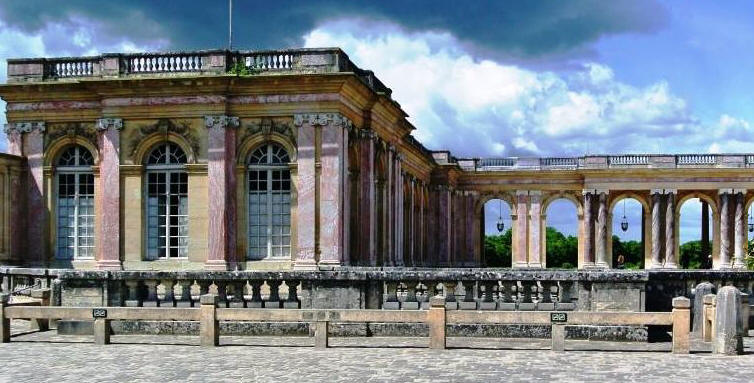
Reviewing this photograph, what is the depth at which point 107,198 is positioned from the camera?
91.9 ft

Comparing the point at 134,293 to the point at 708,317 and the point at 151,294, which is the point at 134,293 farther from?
the point at 708,317

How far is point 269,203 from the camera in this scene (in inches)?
1085

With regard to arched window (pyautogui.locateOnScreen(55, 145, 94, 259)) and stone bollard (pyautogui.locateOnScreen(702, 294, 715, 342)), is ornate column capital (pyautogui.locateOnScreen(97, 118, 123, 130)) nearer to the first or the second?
arched window (pyautogui.locateOnScreen(55, 145, 94, 259))

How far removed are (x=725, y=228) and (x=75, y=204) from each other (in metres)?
37.0

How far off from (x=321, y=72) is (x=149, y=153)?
5715mm

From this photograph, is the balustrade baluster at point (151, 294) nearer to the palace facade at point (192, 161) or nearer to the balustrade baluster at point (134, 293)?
the balustrade baluster at point (134, 293)

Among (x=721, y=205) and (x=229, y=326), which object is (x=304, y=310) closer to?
(x=229, y=326)

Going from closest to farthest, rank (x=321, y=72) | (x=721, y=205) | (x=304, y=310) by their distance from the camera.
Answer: (x=304, y=310) → (x=321, y=72) → (x=721, y=205)

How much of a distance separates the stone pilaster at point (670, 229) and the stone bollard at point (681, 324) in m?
41.8

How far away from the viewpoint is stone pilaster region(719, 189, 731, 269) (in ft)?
174

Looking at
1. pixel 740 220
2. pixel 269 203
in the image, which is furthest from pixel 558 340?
pixel 740 220

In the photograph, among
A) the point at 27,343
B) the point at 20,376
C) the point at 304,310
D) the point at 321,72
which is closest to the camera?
the point at 20,376

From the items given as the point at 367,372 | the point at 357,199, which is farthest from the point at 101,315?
the point at 357,199

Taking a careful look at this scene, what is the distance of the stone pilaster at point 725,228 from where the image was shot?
53.0 meters
